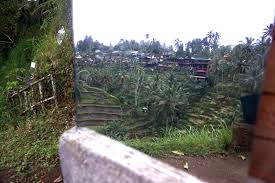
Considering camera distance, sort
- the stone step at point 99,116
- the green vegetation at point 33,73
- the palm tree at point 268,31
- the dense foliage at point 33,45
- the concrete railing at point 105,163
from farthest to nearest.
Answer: the dense foliage at point 33,45 < the green vegetation at point 33,73 < the stone step at point 99,116 < the concrete railing at point 105,163 < the palm tree at point 268,31

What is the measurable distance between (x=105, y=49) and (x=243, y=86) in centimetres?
87

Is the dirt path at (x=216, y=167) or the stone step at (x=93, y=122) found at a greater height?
the stone step at (x=93, y=122)

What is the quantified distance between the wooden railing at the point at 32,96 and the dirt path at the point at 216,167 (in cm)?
575

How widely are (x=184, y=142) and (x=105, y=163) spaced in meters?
0.38

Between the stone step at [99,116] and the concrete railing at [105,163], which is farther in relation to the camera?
the stone step at [99,116]

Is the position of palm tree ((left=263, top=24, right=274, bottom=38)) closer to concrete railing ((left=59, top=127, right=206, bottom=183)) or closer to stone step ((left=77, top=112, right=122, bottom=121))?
concrete railing ((left=59, top=127, right=206, bottom=183))

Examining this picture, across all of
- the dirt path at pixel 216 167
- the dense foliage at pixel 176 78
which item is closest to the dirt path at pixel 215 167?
the dirt path at pixel 216 167

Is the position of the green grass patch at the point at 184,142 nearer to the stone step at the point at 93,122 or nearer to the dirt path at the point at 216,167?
the dirt path at the point at 216,167

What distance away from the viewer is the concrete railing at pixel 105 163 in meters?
1.71

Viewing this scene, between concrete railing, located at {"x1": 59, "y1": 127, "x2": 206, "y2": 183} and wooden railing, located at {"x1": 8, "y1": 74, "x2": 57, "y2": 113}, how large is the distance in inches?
209

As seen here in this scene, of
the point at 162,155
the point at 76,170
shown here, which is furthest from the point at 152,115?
the point at 76,170

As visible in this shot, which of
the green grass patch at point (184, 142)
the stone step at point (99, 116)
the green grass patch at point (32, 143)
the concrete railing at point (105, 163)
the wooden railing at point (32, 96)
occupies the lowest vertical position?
the green grass patch at point (32, 143)

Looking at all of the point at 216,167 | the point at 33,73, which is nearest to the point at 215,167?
the point at 216,167

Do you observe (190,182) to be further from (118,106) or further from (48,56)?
(48,56)
